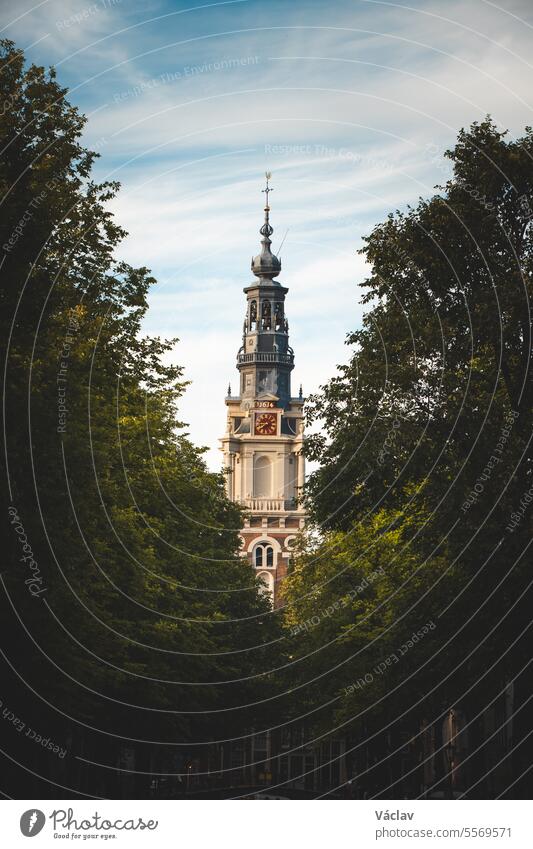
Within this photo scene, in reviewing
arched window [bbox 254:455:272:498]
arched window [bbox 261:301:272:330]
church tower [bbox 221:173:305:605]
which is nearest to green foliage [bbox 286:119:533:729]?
church tower [bbox 221:173:305:605]

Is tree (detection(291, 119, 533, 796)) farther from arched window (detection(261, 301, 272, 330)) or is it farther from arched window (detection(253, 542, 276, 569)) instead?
arched window (detection(261, 301, 272, 330))

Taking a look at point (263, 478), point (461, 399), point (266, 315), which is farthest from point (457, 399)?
point (266, 315)

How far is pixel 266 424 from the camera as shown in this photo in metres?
177

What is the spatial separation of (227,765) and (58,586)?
114 m

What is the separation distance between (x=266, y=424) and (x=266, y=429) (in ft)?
2.03

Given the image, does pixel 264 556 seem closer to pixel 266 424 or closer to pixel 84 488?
pixel 266 424

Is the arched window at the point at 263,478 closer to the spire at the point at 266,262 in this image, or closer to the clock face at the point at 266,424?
the clock face at the point at 266,424

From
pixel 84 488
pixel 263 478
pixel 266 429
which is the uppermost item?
pixel 266 429

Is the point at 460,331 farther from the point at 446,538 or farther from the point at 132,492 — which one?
the point at 132,492

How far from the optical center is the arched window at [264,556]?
557ft

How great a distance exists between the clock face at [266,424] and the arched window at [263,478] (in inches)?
131

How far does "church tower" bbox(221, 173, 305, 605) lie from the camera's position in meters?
171

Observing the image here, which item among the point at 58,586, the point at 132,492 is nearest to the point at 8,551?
the point at 58,586

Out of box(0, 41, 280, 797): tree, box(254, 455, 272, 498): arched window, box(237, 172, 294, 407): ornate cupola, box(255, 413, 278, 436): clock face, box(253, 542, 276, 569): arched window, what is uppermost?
box(237, 172, 294, 407): ornate cupola
